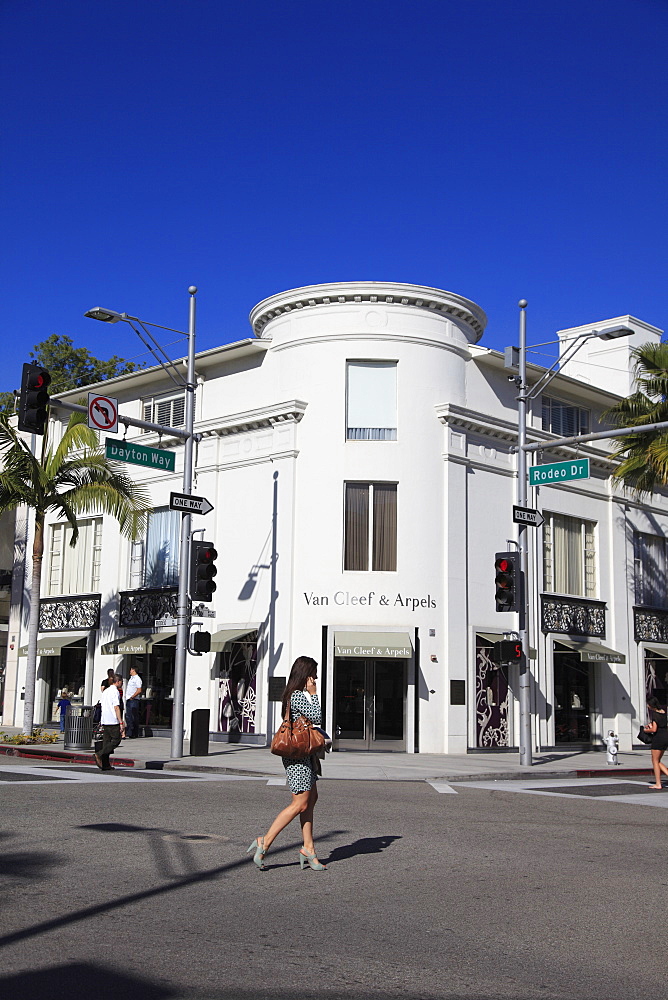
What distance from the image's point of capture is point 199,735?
70.7 feet

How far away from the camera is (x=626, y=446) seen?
2867 cm

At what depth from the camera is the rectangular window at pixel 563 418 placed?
3117 centimetres

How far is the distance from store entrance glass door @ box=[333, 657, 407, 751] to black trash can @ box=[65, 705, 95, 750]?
614 cm

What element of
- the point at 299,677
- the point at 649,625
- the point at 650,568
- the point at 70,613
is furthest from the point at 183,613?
the point at 650,568

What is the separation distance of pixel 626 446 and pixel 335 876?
22.2 m

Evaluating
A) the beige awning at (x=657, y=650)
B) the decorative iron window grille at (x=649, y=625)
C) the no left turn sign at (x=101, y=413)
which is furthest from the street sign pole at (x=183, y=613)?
the beige awning at (x=657, y=650)

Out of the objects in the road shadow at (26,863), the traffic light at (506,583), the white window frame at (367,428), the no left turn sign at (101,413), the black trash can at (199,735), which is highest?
the white window frame at (367,428)

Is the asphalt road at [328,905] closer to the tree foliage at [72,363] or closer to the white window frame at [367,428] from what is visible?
the white window frame at [367,428]

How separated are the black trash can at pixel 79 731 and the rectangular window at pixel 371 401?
9506mm

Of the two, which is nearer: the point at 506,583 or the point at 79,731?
the point at 506,583

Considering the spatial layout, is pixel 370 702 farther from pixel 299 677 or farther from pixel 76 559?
pixel 299 677

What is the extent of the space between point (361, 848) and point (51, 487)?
59.7ft

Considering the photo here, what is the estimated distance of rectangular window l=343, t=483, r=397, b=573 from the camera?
85.1ft

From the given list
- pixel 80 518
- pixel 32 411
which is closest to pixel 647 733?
pixel 32 411
